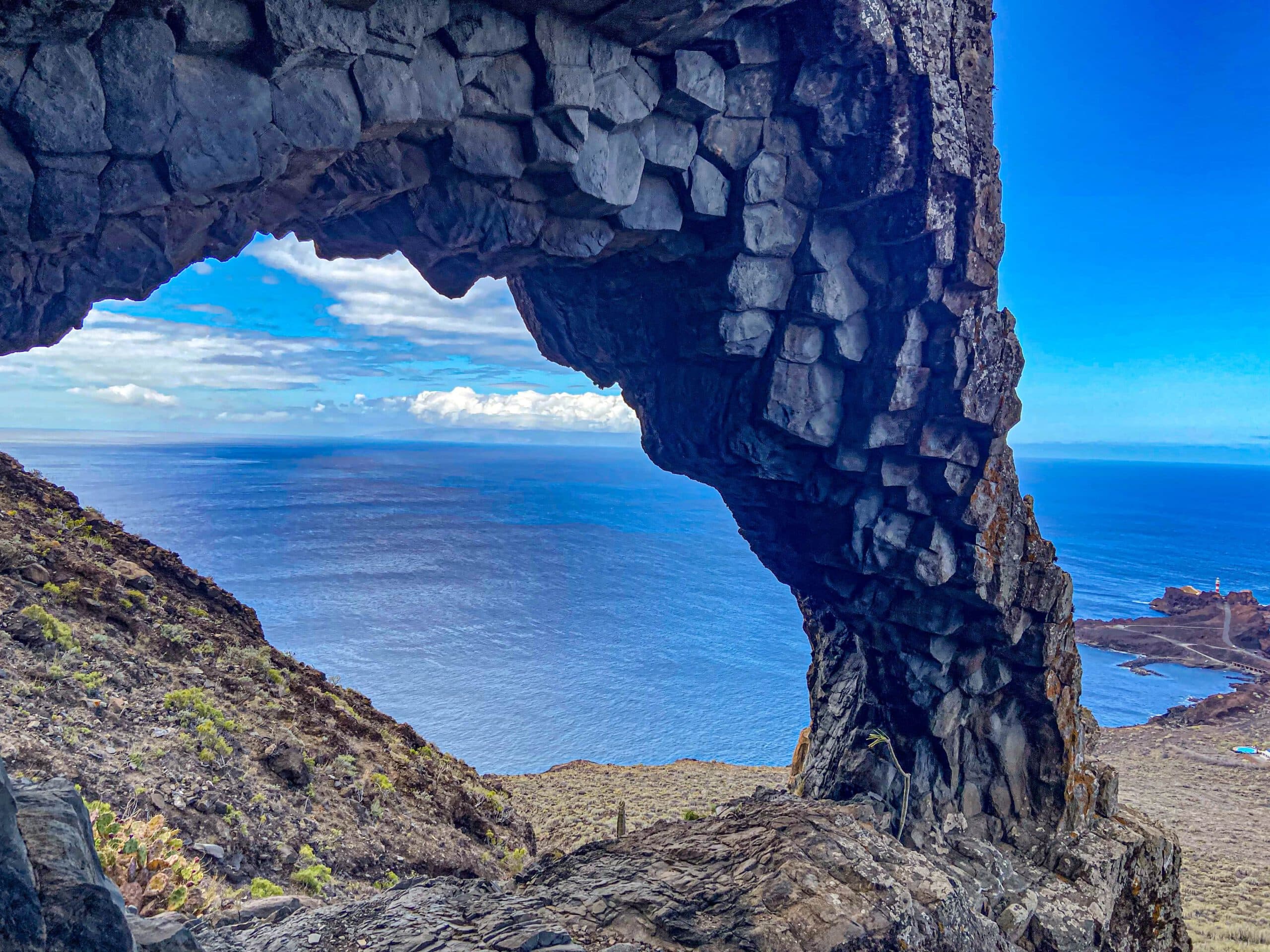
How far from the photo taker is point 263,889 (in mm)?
8922

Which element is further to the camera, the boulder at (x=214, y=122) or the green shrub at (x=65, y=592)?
the green shrub at (x=65, y=592)

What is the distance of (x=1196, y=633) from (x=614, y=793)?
70.7 m

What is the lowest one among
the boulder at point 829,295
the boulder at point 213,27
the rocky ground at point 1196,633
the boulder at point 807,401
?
the rocky ground at point 1196,633

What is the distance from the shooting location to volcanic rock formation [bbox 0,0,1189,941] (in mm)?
9609

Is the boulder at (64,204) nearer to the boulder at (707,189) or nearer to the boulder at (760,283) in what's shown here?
the boulder at (707,189)

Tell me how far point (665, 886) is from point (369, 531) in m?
112

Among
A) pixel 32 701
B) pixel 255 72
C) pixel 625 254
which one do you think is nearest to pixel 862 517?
pixel 625 254

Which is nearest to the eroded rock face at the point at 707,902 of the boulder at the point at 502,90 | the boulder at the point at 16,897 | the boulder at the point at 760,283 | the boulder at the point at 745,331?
the boulder at the point at 16,897

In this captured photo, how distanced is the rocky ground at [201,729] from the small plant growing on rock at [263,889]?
0.35m

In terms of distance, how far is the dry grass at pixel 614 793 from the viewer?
2370cm

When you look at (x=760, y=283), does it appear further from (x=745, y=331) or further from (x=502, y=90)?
(x=502, y=90)

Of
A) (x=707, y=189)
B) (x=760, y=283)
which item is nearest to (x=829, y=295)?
(x=760, y=283)

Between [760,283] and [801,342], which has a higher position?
[760,283]

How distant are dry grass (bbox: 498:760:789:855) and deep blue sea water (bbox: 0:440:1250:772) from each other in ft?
33.6
